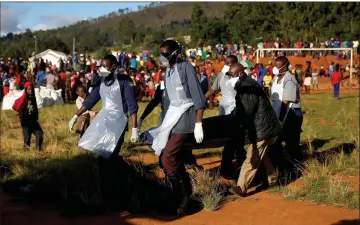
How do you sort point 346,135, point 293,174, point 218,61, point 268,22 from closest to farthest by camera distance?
point 293,174, point 346,135, point 218,61, point 268,22

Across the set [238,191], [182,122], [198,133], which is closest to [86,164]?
[238,191]

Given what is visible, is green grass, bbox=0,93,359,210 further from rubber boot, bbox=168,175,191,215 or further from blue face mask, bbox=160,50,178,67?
blue face mask, bbox=160,50,178,67

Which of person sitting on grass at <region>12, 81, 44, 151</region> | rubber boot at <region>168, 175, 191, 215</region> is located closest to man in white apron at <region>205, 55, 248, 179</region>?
rubber boot at <region>168, 175, 191, 215</region>

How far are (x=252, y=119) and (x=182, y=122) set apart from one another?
124cm

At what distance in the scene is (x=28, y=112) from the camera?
9.80 m

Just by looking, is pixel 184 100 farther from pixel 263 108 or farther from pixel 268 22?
pixel 268 22

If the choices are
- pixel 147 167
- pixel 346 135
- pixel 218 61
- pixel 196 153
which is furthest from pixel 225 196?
pixel 218 61

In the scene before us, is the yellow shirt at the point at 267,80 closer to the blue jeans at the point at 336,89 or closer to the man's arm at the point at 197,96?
the blue jeans at the point at 336,89

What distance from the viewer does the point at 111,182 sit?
21.5 ft

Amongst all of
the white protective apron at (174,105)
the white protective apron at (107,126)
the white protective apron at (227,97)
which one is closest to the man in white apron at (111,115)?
the white protective apron at (107,126)

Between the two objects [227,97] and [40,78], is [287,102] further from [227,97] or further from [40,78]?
[40,78]

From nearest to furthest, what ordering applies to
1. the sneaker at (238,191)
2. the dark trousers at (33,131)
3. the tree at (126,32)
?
the sneaker at (238,191)
the dark trousers at (33,131)
the tree at (126,32)

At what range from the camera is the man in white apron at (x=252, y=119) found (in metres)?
6.68

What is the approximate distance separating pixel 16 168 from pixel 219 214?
3643 millimetres
